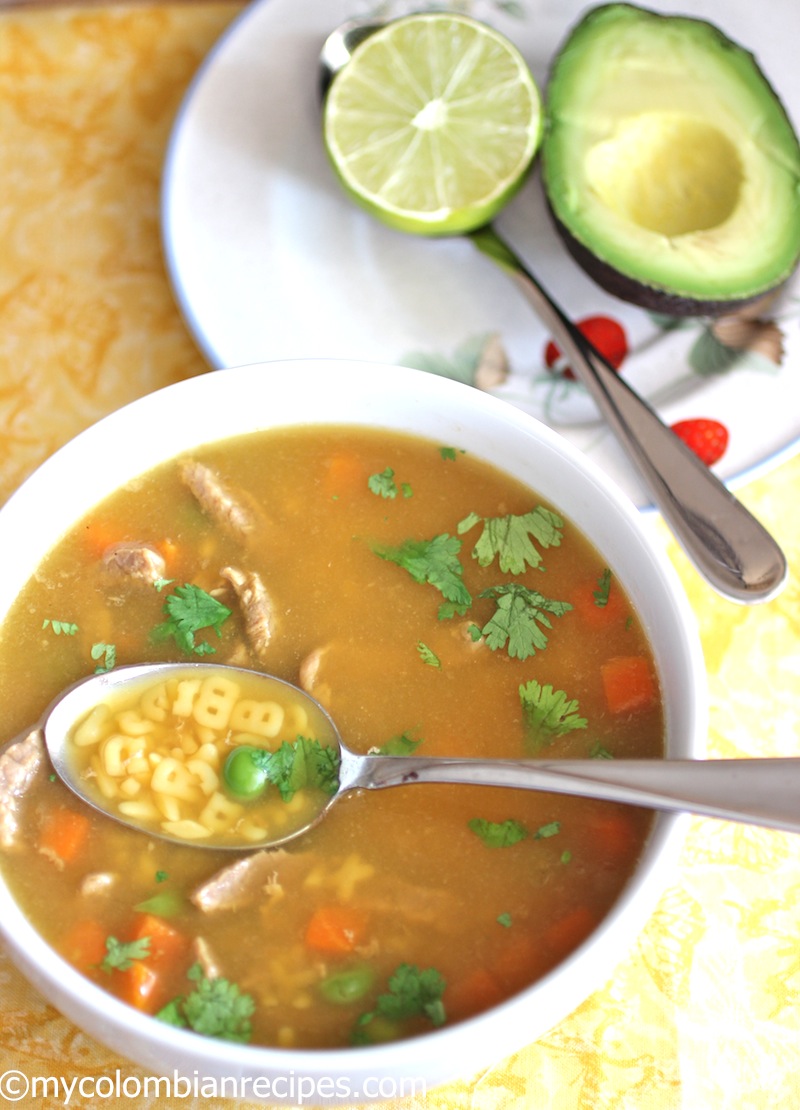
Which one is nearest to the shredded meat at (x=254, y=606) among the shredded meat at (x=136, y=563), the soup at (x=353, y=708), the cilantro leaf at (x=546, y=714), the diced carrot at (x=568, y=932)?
the soup at (x=353, y=708)

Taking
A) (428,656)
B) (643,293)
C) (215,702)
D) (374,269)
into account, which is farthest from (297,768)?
(374,269)

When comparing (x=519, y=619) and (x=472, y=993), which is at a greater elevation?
(x=519, y=619)

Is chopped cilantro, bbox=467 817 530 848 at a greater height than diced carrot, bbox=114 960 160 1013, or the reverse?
chopped cilantro, bbox=467 817 530 848

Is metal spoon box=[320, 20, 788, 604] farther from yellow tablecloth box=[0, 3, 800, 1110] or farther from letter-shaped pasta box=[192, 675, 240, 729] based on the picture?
letter-shaped pasta box=[192, 675, 240, 729]

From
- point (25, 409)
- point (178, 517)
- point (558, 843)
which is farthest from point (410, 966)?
point (25, 409)

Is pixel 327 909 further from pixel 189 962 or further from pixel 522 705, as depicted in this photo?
pixel 522 705

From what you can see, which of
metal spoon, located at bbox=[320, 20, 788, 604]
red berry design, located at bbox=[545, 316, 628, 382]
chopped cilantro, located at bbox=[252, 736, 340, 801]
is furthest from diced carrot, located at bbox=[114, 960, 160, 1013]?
red berry design, located at bbox=[545, 316, 628, 382]

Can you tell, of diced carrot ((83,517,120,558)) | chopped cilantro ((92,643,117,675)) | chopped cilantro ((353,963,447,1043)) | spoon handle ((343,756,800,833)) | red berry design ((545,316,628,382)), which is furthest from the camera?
red berry design ((545,316,628,382))

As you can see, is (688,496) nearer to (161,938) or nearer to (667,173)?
(667,173)

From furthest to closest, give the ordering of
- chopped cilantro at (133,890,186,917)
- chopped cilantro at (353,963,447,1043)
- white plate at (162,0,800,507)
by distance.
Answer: white plate at (162,0,800,507) → chopped cilantro at (133,890,186,917) → chopped cilantro at (353,963,447,1043)
